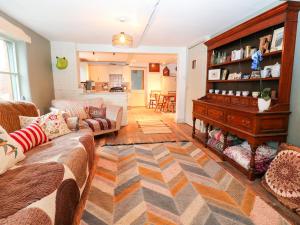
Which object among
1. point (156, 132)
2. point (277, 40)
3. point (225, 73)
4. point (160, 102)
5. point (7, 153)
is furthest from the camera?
point (160, 102)

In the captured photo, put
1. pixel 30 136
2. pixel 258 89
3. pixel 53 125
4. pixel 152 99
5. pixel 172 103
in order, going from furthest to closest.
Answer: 1. pixel 152 99
2. pixel 172 103
3. pixel 258 89
4. pixel 53 125
5. pixel 30 136

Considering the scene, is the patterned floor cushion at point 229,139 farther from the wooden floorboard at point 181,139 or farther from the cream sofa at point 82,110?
the cream sofa at point 82,110

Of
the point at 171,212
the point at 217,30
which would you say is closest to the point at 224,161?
the point at 171,212

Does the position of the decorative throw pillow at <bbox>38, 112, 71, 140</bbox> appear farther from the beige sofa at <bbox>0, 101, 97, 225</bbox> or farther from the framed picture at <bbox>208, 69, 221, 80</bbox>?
the framed picture at <bbox>208, 69, 221, 80</bbox>

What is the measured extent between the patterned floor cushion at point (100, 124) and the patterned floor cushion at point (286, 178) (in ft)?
8.92

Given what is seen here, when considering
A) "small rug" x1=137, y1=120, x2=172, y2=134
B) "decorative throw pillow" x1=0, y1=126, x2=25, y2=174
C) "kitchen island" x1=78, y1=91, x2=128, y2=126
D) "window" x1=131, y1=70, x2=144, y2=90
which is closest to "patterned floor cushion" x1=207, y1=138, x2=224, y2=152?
"small rug" x1=137, y1=120, x2=172, y2=134

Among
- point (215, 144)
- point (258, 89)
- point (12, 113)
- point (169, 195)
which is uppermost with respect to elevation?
point (258, 89)

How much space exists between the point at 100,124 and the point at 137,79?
5468 millimetres

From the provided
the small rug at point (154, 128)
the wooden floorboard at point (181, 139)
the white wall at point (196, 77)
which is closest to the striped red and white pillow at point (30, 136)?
the wooden floorboard at point (181, 139)

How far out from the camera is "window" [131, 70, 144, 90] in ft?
28.2

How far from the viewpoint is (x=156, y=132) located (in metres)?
4.16

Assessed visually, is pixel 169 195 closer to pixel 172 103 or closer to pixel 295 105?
pixel 295 105

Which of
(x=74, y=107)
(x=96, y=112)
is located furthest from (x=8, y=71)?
(x=96, y=112)

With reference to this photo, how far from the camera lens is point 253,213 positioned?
5.13ft
